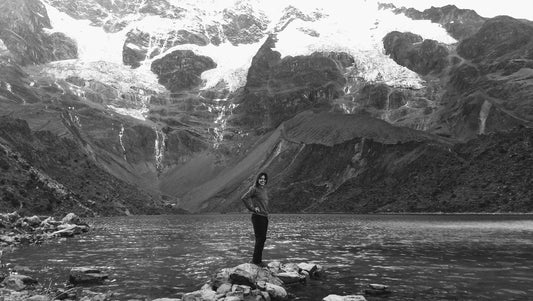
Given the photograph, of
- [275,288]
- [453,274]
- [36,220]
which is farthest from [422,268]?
[36,220]

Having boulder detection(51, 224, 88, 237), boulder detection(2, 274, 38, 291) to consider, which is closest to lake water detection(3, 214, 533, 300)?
boulder detection(2, 274, 38, 291)

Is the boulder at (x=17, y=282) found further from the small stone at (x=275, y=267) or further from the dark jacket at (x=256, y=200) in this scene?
the small stone at (x=275, y=267)

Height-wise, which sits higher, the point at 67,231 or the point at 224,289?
the point at 224,289

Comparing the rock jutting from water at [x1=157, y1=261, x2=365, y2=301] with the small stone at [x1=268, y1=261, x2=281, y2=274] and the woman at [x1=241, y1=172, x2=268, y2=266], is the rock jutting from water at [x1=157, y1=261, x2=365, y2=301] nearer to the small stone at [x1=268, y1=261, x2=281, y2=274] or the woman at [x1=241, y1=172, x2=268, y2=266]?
the small stone at [x1=268, y1=261, x2=281, y2=274]

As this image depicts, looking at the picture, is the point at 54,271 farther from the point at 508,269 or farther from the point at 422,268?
the point at 508,269

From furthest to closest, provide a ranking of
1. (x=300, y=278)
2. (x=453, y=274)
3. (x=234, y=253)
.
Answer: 1. (x=234, y=253)
2. (x=453, y=274)
3. (x=300, y=278)

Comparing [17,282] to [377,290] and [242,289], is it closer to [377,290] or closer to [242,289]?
[242,289]

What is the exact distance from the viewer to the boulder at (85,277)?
3030cm

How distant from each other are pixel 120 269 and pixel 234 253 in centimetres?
1261

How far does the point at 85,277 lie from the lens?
30453 millimetres

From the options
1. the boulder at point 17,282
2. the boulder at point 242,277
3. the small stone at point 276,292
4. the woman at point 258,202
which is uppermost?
the woman at point 258,202

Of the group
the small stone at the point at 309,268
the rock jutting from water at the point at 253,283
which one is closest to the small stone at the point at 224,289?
the rock jutting from water at the point at 253,283

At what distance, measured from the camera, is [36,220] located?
82.6 meters

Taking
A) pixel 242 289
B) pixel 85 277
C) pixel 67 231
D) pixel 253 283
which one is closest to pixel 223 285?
pixel 242 289
